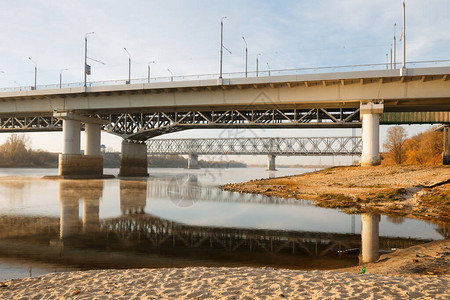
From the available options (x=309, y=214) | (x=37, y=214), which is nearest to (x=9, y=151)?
(x=37, y=214)

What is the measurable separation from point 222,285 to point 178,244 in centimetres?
463

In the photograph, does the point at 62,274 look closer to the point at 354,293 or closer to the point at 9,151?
the point at 354,293

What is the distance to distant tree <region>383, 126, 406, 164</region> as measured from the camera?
76.7m

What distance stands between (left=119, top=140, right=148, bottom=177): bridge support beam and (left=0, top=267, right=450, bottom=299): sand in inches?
2056

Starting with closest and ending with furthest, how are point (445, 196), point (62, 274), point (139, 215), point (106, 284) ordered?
point (106, 284)
point (62, 274)
point (139, 215)
point (445, 196)

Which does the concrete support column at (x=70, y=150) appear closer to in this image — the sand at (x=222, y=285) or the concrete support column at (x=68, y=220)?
the concrete support column at (x=68, y=220)

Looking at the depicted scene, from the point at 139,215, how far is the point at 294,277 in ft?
39.3

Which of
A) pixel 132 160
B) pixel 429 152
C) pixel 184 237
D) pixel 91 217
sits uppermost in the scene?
pixel 429 152

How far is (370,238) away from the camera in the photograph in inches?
464

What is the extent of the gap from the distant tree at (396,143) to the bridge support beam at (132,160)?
58700 mm

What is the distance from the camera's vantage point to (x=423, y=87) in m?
32.9

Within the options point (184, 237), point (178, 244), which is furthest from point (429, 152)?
point (178, 244)

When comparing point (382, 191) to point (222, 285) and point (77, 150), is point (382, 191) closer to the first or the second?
point (222, 285)

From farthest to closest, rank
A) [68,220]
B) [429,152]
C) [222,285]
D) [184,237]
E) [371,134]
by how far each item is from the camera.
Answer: [429,152] < [371,134] < [68,220] < [184,237] < [222,285]
